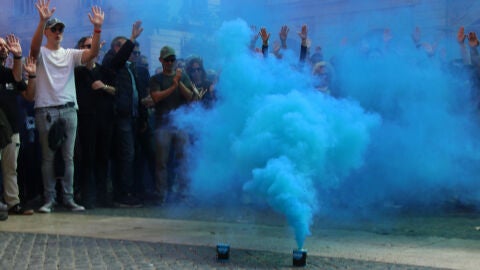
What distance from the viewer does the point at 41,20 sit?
6621 mm

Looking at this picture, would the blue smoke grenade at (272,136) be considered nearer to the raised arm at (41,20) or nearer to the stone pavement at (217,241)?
the stone pavement at (217,241)

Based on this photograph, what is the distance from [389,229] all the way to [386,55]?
1685 millimetres

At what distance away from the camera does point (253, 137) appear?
4215mm

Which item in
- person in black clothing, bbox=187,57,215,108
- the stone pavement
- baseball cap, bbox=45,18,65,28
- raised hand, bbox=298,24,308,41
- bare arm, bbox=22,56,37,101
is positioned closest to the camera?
the stone pavement

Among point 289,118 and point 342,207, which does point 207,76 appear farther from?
point 289,118

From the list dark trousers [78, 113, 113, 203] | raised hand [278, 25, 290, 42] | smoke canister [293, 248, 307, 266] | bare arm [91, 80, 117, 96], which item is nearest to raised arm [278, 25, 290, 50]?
raised hand [278, 25, 290, 42]

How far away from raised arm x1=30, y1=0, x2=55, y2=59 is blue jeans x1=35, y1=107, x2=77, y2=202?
608 millimetres

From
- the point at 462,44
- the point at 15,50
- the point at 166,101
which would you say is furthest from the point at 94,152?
the point at 462,44

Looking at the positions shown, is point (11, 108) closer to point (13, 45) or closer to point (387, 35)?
point (13, 45)

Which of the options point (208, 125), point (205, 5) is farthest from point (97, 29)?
point (208, 125)

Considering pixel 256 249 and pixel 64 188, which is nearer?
pixel 256 249

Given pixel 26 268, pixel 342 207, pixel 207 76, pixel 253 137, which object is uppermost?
pixel 207 76

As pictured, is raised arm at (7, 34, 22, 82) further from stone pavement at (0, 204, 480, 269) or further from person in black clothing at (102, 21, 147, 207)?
stone pavement at (0, 204, 480, 269)

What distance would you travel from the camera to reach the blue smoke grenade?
405 cm
